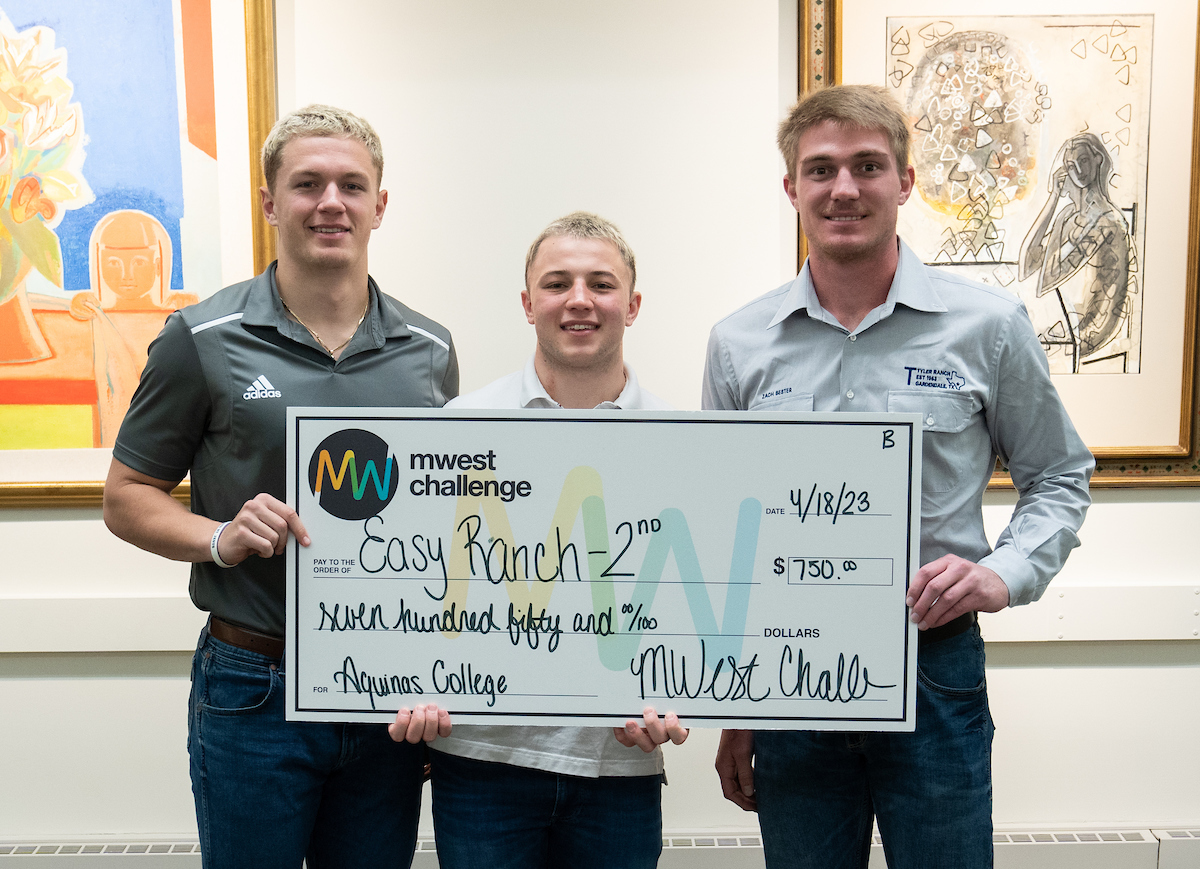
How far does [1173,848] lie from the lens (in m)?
2.21

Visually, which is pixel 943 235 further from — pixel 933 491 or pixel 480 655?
pixel 480 655

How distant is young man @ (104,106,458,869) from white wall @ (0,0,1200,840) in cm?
78

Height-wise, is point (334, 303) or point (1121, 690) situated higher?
point (334, 303)

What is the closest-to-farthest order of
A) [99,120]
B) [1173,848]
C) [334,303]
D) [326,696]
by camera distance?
[326,696]
[334,303]
[99,120]
[1173,848]

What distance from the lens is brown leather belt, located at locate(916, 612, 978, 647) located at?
127cm

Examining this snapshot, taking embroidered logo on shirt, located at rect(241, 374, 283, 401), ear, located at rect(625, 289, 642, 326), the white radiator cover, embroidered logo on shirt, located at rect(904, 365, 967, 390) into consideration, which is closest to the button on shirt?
embroidered logo on shirt, located at rect(904, 365, 967, 390)

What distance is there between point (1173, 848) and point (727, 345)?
6.66 ft

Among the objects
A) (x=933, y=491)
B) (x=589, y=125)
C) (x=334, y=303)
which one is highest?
(x=589, y=125)

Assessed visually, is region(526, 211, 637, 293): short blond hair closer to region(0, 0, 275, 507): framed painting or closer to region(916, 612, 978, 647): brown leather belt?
region(916, 612, 978, 647): brown leather belt

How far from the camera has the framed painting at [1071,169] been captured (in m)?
2.06

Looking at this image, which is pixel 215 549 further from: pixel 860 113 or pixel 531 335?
pixel 860 113

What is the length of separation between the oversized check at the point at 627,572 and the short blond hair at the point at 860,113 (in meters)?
0.48

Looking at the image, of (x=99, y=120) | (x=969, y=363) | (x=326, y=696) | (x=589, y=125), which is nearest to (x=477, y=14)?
(x=589, y=125)

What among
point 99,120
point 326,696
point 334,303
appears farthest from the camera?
point 99,120
